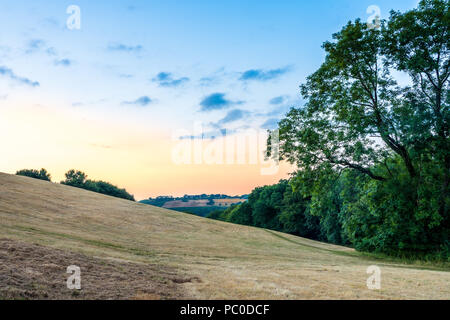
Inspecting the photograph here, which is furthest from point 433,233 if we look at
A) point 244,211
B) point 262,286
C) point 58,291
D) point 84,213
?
point 244,211

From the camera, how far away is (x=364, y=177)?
1109 inches

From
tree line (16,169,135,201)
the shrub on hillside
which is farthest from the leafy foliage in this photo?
the shrub on hillside

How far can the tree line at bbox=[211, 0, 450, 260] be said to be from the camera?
22.6 metres

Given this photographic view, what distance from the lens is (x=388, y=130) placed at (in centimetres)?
2300

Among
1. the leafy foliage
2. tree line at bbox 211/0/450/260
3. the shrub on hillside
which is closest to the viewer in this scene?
tree line at bbox 211/0/450/260

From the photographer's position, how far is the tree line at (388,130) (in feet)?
74.0

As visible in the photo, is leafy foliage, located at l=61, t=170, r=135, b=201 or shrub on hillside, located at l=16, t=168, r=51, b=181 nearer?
shrub on hillside, located at l=16, t=168, r=51, b=181

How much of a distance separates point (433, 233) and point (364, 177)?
7293 mm

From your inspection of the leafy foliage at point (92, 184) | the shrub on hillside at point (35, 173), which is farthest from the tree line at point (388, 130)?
the shrub on hillside at point (35, 173)

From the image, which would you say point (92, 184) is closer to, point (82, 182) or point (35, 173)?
point (82, 182)

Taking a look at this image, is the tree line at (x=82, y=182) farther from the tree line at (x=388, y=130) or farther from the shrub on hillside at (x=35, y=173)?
the tree line at (x=388, y=130)

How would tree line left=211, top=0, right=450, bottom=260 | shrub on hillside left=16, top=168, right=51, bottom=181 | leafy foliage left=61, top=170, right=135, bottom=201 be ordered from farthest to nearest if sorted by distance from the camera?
leafy foliage left=61, top=170, right=135, bottom=201 → shrub on hillside left=16, top=168, right=51, bottom=181 → tree line left=211, top=0, right=450, bottom=260

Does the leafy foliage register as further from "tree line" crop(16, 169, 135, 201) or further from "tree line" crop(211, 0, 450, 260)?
"tree line" crop(211, 0, 450, 260)
